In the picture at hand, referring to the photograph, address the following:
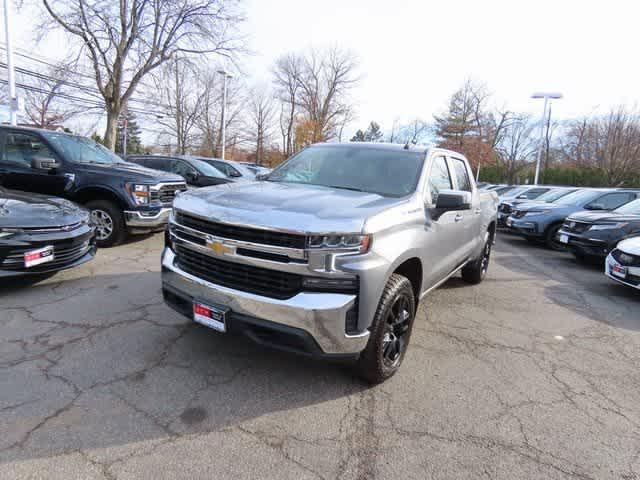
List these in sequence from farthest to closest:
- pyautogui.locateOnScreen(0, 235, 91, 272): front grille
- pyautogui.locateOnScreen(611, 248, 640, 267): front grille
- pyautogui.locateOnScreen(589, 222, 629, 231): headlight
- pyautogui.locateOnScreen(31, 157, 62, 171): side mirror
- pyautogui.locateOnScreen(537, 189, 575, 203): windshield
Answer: pyautogui.locateOnScreen(537, 189, 575, 203): windshield < pyautogui.locateOnScreen(589, 222, 629, 231): headlight < pyautogui.locateOnScreen(31, 157, 62, 171): side mirror < pyautogui.locateOnScreen(611, 248, 640, 267): front grille < pyautogui.locateOnScreen(0, 235, 91, 272): front grille

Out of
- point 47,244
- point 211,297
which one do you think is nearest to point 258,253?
point 211,297

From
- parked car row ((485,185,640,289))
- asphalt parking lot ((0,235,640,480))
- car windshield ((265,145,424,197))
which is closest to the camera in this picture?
asphalt parking lot ((0,235,640,480))

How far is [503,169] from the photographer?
4403 centimetres

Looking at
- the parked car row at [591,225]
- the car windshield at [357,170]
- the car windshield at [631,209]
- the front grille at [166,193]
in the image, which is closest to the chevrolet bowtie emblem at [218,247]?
the car windshield at [357,170]

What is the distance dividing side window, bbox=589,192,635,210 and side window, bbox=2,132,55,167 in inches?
472

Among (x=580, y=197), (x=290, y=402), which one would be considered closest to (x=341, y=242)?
(x=290, y=402)

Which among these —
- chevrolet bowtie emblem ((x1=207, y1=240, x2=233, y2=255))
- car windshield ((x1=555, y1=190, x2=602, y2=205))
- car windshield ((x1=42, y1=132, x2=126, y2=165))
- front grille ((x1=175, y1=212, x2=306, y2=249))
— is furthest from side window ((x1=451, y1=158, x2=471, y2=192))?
car windshield ((x1=555, y1=190, x2=602, y2=205))

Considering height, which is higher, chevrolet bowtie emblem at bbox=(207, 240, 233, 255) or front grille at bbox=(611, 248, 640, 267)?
chevrolet bowtie emblem at bbox=(207, 240, 233, 255)

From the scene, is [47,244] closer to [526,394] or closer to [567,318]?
[526,394]

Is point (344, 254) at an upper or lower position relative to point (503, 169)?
lower

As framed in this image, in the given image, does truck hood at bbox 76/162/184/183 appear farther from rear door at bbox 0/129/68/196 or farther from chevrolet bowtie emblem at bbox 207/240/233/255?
chevrolet bowtie emblem at bbox 207/240/233/255

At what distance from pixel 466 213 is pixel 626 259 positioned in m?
3.04

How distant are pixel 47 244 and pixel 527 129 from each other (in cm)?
5499

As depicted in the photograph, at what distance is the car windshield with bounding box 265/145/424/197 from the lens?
11.8 ft
